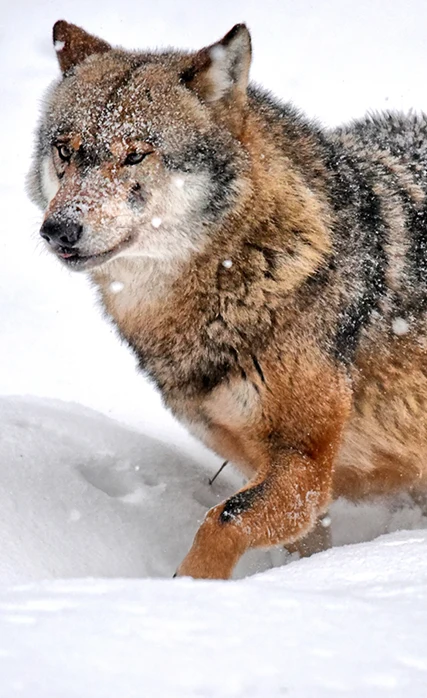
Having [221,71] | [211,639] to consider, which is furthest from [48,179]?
[211,639]

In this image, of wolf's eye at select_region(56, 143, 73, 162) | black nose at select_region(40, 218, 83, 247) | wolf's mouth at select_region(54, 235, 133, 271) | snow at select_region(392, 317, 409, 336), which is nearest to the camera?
black nose at select_region(40, 218, 83, 247)

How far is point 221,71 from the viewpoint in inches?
148

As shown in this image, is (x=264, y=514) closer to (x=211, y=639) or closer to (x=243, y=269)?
(x=243, y=269)

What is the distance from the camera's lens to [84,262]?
356 centimetres

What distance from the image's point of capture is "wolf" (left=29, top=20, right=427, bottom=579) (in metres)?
3.57

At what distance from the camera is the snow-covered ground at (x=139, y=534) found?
5.75 ft

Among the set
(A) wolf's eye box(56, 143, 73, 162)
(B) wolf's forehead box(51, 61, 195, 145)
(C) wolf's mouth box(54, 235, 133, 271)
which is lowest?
(C) wolf's mouth box(54, 235, 133, 271)

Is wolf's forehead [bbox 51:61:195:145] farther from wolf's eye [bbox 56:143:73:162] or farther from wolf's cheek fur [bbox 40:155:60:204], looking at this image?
wolf's cheek fur [bbox 40:155:60:204]

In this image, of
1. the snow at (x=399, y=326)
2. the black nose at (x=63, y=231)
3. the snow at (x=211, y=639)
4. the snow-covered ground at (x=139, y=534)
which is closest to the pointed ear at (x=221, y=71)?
the black nose at (x=63, y=231)

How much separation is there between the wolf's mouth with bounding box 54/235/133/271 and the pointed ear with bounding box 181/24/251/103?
2.45 ft

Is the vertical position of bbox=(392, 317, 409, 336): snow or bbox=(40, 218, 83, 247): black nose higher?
bbox=(40, 218, 83, 247): black nose

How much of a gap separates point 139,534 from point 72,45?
7.47 feet

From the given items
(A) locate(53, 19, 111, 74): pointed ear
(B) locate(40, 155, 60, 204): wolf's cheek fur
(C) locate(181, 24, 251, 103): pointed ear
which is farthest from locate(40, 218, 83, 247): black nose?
(A) locate(53, 19, 111, 74): pointed ear

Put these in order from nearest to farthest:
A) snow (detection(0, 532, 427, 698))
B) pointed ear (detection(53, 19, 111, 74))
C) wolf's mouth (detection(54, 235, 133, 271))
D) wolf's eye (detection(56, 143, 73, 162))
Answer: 1. snow (detection(0, 532, 427, 698))
2. wolf's mouth (detection(54, 235, 133, 271))
3. wolf's eye (detection(56, 143, 73, 162))
4. pointed ear (detection(53, 19, 111, 74))
